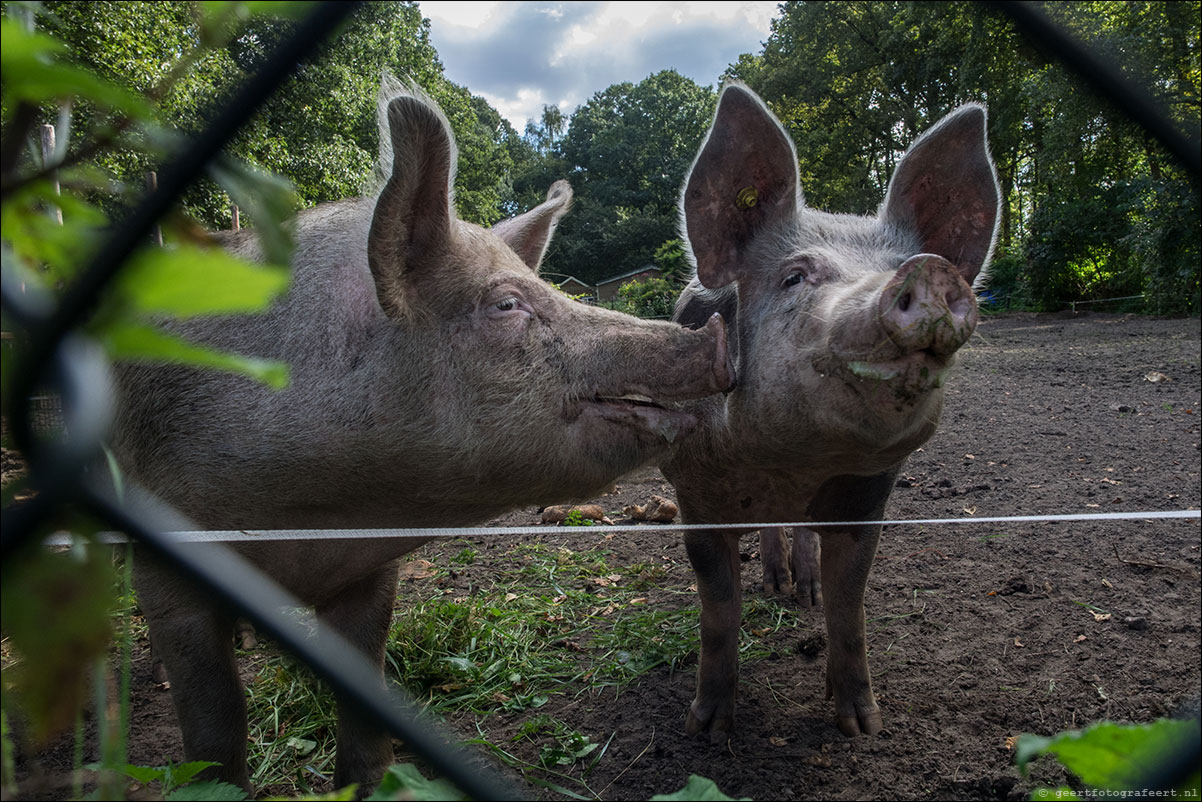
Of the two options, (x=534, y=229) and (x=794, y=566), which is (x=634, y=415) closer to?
(x=534, y=229)

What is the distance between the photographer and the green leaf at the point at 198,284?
1.58 ft

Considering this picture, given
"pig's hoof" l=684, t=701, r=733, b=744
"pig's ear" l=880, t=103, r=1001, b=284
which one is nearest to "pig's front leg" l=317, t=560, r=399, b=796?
"pig's hoof" l=684, t=701, r=733, b=744

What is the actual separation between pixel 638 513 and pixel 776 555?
5.14ft

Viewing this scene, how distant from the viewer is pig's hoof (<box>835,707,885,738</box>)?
3082mm

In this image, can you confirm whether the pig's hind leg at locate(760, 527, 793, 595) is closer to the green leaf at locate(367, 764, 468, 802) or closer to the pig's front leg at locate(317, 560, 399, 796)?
the pig's front leg at locate(317, 560, 399, 796)

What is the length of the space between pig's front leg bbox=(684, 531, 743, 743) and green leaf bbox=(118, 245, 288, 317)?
2800 millimetres

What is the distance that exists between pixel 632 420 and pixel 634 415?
2cm

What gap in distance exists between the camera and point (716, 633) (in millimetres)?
3225

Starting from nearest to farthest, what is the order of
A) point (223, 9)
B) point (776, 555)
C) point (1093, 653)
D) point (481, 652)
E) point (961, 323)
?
1. point (223, 9)
2. point (961, 323)
3. point (1093, 653)
4. point (481, 652)
5. point (776, 555)

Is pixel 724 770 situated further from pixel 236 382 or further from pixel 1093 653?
pixel 236 382

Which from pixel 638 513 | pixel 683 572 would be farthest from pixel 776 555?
pixel 638 513

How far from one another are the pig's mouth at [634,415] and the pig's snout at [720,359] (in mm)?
163

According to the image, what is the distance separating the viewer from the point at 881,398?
2145 millimetres

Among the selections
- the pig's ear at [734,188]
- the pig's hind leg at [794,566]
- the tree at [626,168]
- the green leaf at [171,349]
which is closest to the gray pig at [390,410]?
the pig's ear at [734,188]
